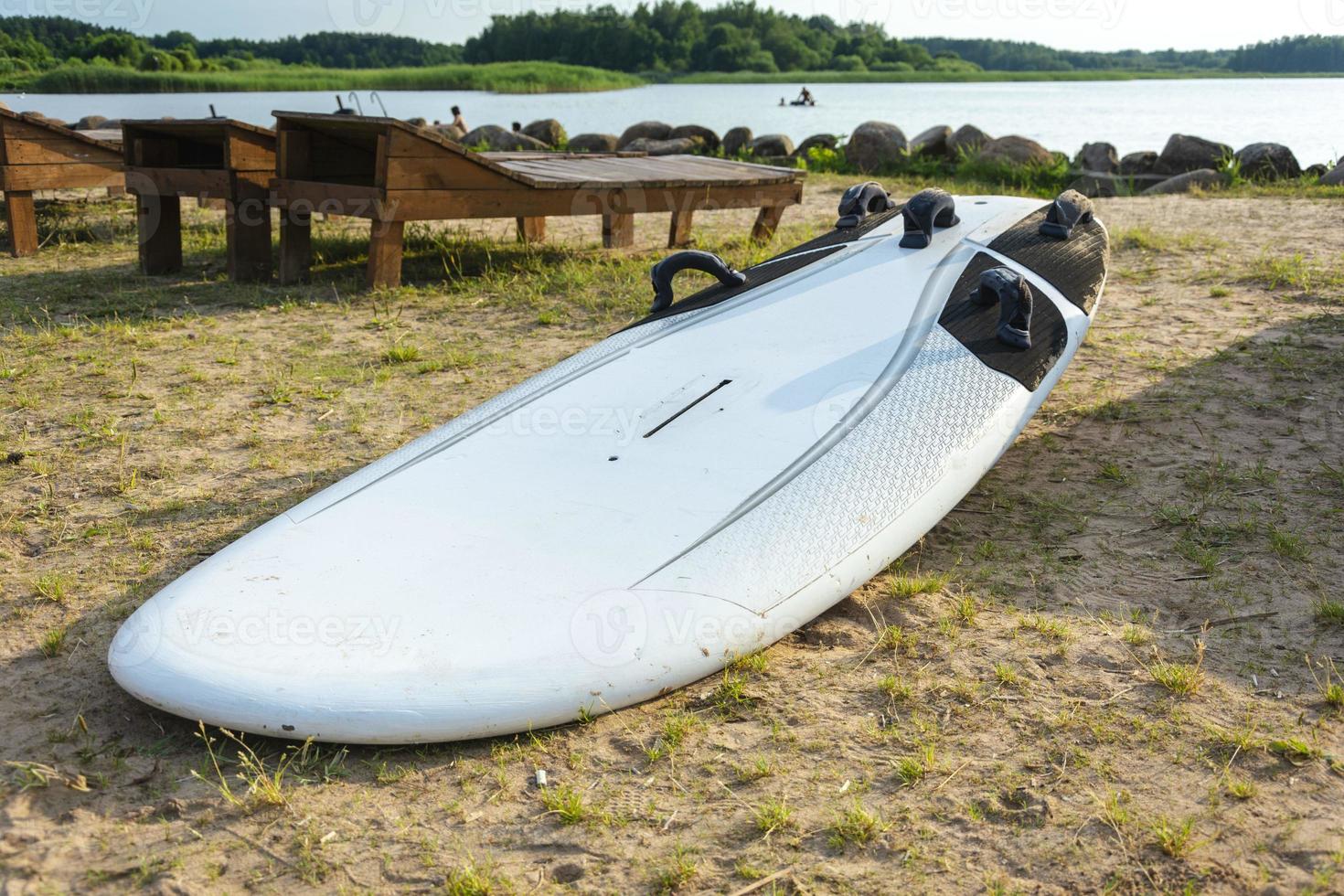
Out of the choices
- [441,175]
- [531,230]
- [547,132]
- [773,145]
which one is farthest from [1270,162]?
[547,132]

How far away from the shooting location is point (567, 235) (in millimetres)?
7715

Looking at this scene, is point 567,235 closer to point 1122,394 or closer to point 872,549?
point 1122,394

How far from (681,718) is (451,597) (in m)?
0.51

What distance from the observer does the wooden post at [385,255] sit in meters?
5.58

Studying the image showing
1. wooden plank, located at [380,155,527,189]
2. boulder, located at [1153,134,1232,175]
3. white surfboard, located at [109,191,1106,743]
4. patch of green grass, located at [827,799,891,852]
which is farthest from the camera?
boulder, located at [1153,134,1232,175]

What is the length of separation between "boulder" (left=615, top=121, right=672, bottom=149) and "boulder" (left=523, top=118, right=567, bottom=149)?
107cm

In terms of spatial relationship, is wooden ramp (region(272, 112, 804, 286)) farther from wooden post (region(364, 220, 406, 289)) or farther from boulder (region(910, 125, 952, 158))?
boulder (region(910, 125, 952, 158))

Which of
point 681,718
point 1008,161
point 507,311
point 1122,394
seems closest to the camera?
point 681,718

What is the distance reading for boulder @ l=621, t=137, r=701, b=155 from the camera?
14.3m

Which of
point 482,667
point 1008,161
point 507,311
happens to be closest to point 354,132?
point 507,311

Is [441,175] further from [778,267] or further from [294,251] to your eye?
[778,267]

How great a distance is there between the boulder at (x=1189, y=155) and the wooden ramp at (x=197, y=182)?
8785 millimetres

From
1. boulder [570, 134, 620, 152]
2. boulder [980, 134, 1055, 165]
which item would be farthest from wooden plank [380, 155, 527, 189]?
boulder [570, 134, 620, 152]

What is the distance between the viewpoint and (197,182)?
5.89 meters
